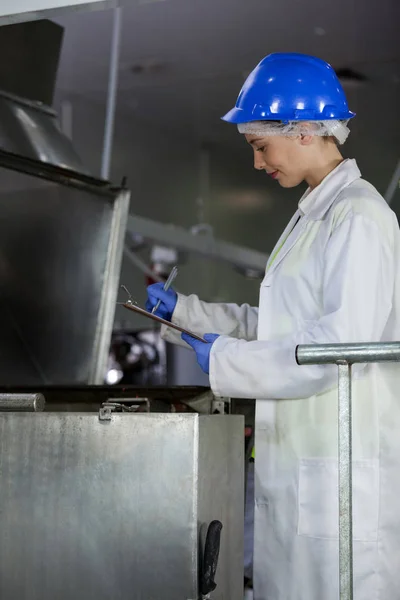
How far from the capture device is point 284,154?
67.1 inches

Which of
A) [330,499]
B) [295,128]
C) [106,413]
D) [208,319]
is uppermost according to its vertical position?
[295,128]

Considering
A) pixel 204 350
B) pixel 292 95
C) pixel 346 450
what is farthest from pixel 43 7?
pixel 346 450

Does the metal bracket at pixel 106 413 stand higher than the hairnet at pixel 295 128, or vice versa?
the hairnet at pixel 295 128

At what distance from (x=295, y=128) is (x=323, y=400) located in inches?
21.4

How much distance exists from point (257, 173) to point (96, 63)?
1.89 metres

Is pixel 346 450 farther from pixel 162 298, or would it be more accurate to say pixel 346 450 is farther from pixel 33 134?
pixel 33 134

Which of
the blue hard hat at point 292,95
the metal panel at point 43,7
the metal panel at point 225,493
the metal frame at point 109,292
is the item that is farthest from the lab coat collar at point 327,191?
the metal frame at point 109,292

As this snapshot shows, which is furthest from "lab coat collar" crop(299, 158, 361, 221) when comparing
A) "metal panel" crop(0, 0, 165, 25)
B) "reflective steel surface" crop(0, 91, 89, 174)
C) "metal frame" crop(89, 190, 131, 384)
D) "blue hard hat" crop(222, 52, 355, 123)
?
"metal frame" crop(89, 190, 131, 384)

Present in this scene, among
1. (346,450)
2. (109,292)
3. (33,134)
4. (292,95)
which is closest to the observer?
(346,450)

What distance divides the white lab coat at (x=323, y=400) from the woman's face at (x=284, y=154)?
7 cm

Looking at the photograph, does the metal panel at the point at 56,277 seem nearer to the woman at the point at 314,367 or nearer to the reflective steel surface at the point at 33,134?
the reflective steel surface at the point at 33,134

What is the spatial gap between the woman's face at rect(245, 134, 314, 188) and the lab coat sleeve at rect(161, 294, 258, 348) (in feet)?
1.28

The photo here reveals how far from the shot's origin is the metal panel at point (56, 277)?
2750 mm

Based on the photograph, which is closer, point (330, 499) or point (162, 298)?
point (330, 499)
